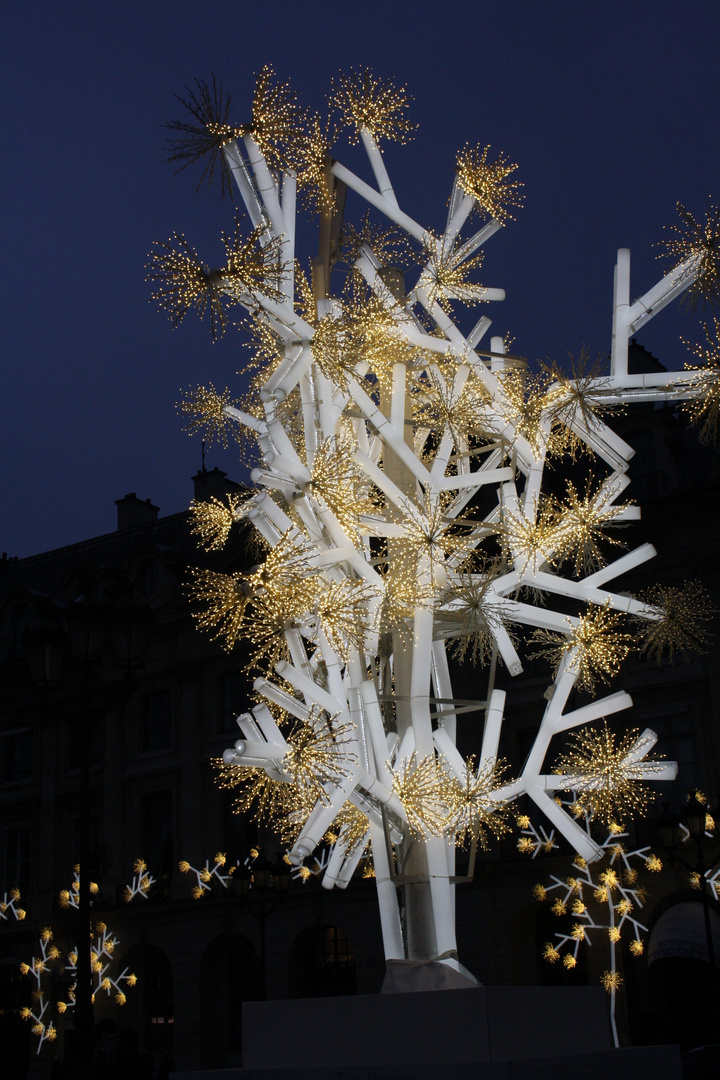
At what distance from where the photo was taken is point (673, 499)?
24047mm

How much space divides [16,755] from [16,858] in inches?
120

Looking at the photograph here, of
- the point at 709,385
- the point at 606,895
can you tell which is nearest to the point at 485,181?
the point at 709,385

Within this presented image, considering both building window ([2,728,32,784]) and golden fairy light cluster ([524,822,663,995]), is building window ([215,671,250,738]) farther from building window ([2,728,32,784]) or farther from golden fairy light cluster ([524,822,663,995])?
golden fairy light cluster ([524,822,663,995])

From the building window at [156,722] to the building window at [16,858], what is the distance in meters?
4.70

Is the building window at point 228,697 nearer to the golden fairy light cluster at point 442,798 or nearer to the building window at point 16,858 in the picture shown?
the building window at point 16,858

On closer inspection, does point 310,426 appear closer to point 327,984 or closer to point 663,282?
point 663,282

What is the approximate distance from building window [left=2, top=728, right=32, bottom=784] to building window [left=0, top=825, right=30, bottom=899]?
1.50 m

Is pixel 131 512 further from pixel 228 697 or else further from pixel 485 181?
pixel 485 181

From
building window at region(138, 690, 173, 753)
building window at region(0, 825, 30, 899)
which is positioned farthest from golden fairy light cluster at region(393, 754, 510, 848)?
building window at region(0, 825, 30, 899)

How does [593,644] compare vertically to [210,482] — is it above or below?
below

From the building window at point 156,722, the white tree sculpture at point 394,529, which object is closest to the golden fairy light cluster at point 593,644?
the white tree sculpture at point 394,529

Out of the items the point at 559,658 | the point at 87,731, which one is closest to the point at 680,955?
the point at 87,731

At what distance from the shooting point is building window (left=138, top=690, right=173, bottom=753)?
31.5 m

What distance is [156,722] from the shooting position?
104 ft
